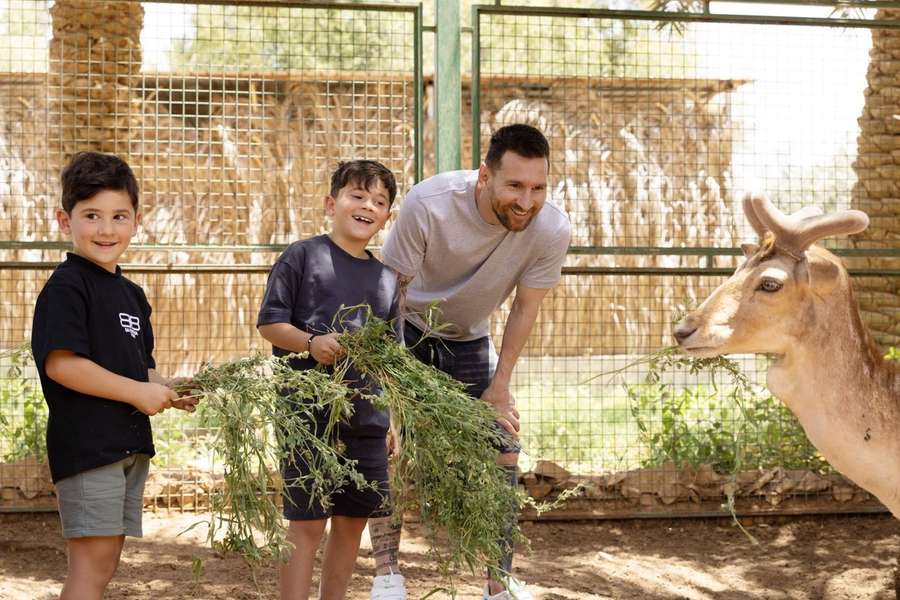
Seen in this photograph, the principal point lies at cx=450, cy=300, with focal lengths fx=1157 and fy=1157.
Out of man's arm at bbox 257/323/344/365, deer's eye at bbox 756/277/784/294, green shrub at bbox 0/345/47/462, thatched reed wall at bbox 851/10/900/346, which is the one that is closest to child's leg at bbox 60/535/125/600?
man's arm at bbox 257/323/344/365

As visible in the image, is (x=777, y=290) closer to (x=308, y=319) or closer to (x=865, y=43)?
(x=308, y=319)

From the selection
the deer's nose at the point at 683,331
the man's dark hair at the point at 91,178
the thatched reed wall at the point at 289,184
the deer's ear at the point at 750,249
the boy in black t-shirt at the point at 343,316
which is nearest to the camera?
the man's dark hair at the point at 91,178

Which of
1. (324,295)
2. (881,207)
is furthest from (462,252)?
(881,207)

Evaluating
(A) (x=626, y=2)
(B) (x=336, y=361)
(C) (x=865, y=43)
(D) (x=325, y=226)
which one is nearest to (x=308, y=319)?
(B) (x=336, y=361)

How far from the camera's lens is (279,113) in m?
10.4

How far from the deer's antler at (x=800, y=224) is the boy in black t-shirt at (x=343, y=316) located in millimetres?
1737

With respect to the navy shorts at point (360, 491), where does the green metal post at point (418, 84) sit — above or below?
above

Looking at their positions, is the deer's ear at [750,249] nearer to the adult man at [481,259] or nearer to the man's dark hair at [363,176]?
the adult man at [481,259]

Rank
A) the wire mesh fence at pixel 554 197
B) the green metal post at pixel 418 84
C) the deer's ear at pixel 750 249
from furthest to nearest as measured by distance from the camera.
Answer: the wire mesh fence at pixel 554 197 < the green metal post at pixel 418 84 < the deer's ear at pixel 750 249

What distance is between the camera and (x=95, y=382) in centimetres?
361

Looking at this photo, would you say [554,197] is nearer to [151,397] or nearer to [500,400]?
[500,400]

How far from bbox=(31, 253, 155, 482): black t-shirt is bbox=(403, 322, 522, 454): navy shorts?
1.51 m

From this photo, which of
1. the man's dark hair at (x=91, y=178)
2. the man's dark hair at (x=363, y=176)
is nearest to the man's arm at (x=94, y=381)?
the man's dark hair at (x=91, y=178)

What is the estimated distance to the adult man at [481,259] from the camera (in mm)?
4738
